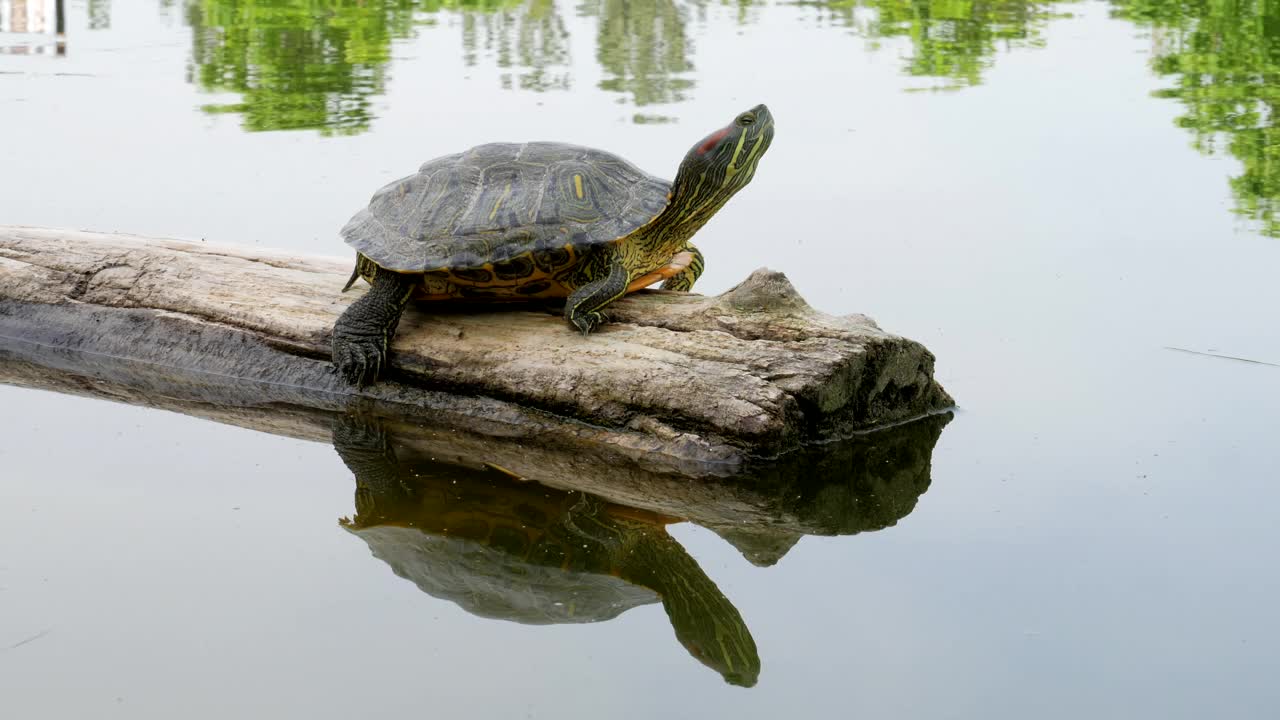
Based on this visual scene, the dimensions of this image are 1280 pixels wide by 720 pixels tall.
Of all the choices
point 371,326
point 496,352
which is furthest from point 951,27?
point 371,326

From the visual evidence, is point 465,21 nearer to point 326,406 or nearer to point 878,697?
point 326,406

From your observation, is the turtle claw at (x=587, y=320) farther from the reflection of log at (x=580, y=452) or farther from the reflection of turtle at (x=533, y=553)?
the reflection of turtle at (x=533, y=553)

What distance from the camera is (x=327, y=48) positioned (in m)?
11.7

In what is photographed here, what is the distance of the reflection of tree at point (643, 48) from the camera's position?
388 inches

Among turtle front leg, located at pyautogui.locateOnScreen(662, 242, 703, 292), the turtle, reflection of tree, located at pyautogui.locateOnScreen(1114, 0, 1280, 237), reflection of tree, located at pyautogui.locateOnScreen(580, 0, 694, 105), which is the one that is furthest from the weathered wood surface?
reflection of tree, located at pyautogui.locateOnScreen(580, 0, 694, 105)

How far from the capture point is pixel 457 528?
367 cm

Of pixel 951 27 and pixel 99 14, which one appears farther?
pixel 99 14

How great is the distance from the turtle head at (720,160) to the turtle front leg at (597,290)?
0.30 meters

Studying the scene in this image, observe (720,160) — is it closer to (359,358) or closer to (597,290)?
(597,290)

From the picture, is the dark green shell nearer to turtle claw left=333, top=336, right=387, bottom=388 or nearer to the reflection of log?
turtle claw left=333, top=336, right=387, bottom=388

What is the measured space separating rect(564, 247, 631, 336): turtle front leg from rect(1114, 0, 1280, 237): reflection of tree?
147 inches

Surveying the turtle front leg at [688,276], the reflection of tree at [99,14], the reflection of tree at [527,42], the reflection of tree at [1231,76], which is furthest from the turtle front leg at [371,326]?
the reflection of tree at [99,14]

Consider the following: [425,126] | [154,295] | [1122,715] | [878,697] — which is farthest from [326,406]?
[425,126]

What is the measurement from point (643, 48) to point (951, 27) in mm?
2942
